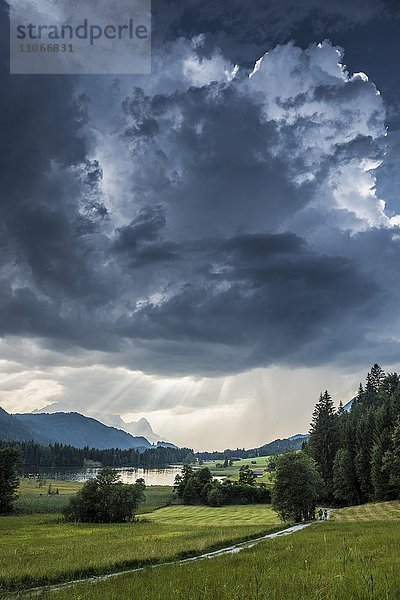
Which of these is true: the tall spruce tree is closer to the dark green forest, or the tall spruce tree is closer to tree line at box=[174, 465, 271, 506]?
the dark green forest

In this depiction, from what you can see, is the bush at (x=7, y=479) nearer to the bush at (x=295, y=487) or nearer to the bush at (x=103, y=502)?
the bush at (x=103, y=502)

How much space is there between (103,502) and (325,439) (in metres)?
56.9

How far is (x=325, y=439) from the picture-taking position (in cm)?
11538

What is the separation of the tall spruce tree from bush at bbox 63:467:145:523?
46.6 meters

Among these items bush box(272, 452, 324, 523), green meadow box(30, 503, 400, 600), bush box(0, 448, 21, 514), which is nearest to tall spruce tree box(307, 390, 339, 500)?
bush box(272, 452, 324, 523)

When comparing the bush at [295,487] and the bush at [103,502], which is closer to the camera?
the bush at [295,487]

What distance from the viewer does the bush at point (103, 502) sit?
91125 mm

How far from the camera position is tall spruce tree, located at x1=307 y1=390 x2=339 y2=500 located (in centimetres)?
11162

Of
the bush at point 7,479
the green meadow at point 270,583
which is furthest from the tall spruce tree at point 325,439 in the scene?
the green meadow at point 270,583

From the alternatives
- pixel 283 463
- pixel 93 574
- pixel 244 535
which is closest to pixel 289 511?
pixel 283 463

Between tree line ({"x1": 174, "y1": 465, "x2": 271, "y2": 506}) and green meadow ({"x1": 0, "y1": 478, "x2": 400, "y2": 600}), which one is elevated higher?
green meadow ({"x1": 0, "y1": 478, "x2": 400, "y2": 600})

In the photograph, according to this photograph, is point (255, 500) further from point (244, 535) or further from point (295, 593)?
point (295, 593)

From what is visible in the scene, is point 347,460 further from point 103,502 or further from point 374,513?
point 103,502

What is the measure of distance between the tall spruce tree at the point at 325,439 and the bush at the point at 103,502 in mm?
46617
